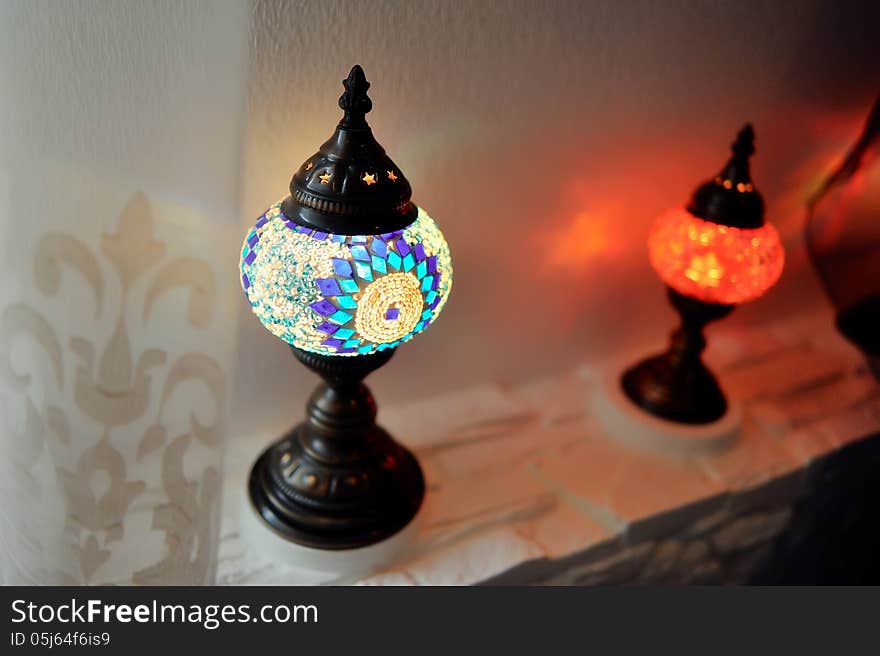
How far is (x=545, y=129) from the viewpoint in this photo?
1.18m

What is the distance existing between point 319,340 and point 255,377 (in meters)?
0.35

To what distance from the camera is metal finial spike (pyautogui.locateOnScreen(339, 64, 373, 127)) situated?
0.79 m

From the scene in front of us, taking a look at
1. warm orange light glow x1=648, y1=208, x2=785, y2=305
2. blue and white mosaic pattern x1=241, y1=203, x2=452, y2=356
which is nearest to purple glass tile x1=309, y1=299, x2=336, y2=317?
blue and white mosaic pattern x1=241, y1=203, x2=452, y2=356

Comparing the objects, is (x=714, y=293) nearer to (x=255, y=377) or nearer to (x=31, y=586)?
(x=255, y=377)

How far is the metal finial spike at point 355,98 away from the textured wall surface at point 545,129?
184mm

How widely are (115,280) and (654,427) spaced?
37.3 inches

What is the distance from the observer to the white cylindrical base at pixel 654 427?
134 cm

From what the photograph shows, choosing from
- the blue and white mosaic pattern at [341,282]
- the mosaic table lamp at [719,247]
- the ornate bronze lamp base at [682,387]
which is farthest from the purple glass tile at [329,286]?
the ornate bronze lamp base at [682,387]

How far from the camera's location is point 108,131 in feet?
2.20

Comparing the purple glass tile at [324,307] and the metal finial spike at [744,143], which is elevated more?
the metal finial spike at [744,143]

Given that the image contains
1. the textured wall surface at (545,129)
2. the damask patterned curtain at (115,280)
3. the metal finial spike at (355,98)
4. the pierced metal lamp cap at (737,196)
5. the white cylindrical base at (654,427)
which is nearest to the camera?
the damask patterned curtain at (115,280)

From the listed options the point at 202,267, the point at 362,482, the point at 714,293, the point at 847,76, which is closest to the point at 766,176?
the point at 847,76

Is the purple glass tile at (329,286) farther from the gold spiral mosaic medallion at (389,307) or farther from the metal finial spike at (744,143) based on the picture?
the metal finial spike at (744,143)

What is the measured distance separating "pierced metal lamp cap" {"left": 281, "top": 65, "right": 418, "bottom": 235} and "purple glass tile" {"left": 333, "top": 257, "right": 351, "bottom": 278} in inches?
1.3
